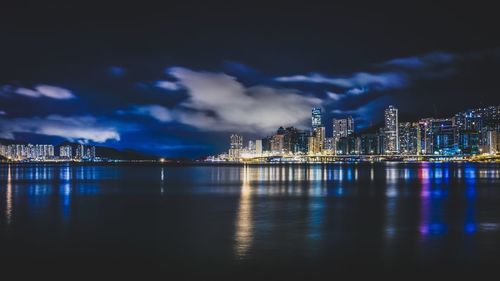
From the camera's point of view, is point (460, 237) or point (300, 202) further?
point (300, 202)

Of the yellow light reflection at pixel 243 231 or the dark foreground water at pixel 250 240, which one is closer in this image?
the dark foreground water at pixel 250 240

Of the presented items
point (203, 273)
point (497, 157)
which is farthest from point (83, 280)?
point (497, 157)

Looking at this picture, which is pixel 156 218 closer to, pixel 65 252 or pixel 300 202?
pixel 65 252

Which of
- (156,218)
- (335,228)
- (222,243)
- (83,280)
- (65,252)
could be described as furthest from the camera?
(156,218)

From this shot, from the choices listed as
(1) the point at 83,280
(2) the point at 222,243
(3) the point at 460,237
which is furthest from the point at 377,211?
(1) the point at 83,280

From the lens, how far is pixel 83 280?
12.4m

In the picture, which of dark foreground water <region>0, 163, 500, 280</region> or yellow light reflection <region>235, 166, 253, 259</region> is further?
yellow light reflection <region>235, 166, 253, 259</region>

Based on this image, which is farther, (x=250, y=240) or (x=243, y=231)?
(x=243, y=231)

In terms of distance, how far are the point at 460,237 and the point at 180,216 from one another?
40.3 ft

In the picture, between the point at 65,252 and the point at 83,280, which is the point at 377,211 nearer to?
the point at 65,252

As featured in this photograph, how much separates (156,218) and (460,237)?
41.4 ft

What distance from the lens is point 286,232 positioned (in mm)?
19656

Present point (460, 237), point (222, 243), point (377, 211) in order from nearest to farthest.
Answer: point (222, 243) → point (460, 237) → point (377, 211)

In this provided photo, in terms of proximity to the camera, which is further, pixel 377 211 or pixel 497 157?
pixel 497 157
